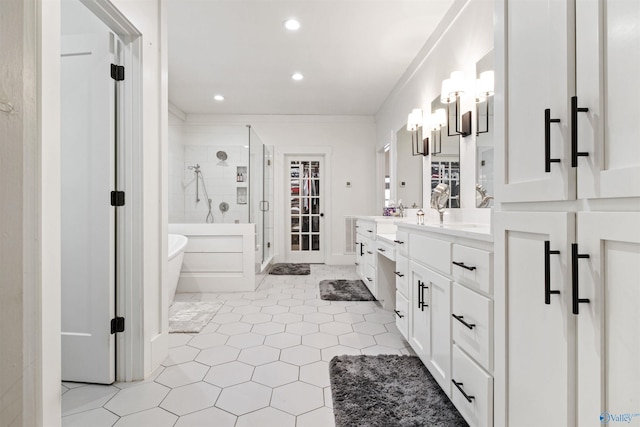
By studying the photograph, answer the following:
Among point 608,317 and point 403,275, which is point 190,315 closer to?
point 403,275

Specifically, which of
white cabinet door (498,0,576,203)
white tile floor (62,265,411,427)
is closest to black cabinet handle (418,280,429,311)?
white tile floor (62,265,411,427)

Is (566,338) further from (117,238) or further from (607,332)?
(117,238)

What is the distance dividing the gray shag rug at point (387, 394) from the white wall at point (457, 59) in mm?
1147

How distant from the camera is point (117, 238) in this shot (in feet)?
5.65

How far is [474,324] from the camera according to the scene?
1206 mm

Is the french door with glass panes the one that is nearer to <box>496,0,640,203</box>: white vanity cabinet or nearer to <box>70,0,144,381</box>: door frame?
<box>70,0,144,381</box>: door frame

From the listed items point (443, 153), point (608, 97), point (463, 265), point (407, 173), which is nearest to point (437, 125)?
point (443, 153)

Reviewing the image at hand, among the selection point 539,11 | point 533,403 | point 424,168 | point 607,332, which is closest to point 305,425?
point 533,403

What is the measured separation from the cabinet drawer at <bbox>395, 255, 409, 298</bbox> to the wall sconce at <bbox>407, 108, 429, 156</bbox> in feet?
4.43

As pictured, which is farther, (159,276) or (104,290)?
(159,276)

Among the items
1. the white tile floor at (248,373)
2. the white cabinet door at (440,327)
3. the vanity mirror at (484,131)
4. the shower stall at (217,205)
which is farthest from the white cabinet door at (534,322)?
the shower stall at (217,205)

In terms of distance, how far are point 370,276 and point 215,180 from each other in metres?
2.29

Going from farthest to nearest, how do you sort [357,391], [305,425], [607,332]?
[357,391] → [305,425] → [607,332]

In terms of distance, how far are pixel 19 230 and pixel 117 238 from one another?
1054 millimetres
